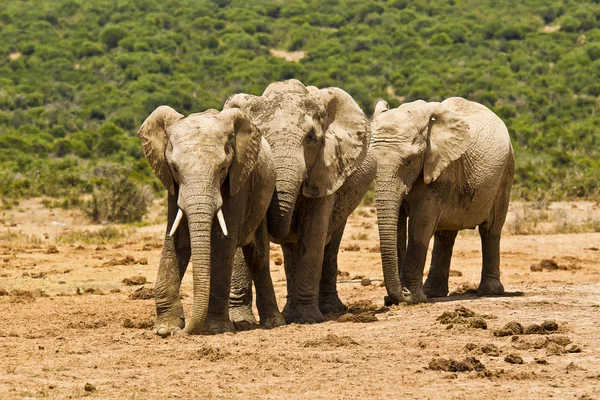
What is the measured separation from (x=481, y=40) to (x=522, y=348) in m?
63.6

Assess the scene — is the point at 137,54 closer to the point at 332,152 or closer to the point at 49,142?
the point at 49,142

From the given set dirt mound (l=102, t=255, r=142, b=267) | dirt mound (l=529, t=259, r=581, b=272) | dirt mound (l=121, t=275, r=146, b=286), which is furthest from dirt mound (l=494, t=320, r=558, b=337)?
dirt mound (l=102, t=255, r=142, b=267)

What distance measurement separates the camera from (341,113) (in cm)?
1118

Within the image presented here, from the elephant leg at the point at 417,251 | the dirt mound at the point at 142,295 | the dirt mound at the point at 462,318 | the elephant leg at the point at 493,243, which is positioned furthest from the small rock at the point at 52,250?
the dirt mound at the point at 462,318

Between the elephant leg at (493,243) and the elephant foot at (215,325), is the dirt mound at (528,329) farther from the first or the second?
the elephant leg at (493,243)

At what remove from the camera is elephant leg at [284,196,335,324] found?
415 inches

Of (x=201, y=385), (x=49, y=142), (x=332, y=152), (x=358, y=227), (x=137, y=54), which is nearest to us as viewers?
(x=201, y=385)

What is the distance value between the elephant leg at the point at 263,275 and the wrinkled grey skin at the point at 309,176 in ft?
0.49

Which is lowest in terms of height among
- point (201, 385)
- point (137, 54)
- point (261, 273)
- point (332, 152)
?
point (201, 385)

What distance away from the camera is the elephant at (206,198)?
8766 millimetres

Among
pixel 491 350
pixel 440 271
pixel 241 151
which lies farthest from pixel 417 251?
pixel 491 350

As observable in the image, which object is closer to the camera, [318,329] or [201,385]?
[201,385]

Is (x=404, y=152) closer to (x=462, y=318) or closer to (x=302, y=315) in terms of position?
(x=302, y=315)

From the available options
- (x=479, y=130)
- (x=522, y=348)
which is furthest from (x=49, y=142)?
(x=522, y=348)
